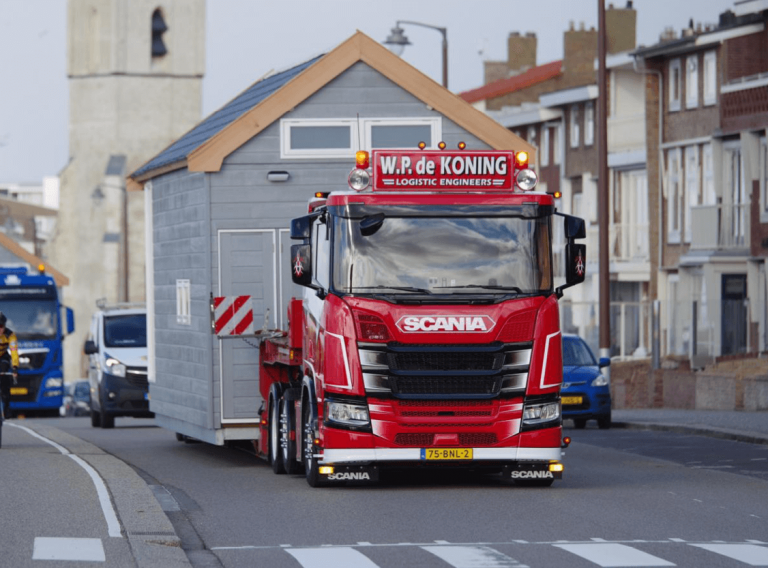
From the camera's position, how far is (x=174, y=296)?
76.6ft

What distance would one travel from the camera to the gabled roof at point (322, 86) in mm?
21203

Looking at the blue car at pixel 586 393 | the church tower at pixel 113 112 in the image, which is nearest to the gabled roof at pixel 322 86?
the blue car at pixel 586 393

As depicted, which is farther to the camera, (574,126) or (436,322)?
(574,126)

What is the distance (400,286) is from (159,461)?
254 inches

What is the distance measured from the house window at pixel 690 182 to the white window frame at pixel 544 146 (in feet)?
45.7

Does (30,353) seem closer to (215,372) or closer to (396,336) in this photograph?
(215,372)

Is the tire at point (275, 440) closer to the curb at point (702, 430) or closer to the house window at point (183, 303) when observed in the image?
the house window at point (183, 303)

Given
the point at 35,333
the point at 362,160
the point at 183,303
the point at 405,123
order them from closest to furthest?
the point at 362,160 → the point at 405,123 → the point at 183,303 → the point at 35,333

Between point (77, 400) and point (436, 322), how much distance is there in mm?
57241

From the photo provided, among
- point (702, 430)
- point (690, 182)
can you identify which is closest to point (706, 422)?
point (702, 430)

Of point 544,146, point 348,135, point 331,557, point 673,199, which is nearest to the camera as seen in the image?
point 331,557

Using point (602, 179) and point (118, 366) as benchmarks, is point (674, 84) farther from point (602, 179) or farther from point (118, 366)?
point (118, 366)

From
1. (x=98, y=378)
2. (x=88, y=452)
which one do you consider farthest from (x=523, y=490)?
(x=98, y=378)

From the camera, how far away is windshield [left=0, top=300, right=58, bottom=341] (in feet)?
137
